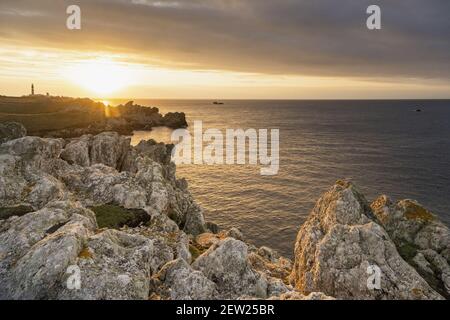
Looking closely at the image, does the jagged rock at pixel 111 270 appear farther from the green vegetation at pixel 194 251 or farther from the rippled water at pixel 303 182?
the rippled water at pixel 303 182

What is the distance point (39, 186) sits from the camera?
3092 centimetres

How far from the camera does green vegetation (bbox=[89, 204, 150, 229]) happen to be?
3040 cm

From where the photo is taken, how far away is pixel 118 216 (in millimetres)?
31469

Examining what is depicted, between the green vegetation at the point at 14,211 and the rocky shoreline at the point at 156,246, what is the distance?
65 mm

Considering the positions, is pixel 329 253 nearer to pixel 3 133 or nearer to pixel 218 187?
pixel 3 133

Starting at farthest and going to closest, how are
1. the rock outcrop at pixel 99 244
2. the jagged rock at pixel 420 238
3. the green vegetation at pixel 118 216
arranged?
the green vegetation at pixel 118 216, the jagged rock at pixel 420 238, the rock outcrop at pixel 99 244

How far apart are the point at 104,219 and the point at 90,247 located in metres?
10.3

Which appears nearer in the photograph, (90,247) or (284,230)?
(90,247)

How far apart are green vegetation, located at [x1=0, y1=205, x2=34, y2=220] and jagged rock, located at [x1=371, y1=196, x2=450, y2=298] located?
27857 mm

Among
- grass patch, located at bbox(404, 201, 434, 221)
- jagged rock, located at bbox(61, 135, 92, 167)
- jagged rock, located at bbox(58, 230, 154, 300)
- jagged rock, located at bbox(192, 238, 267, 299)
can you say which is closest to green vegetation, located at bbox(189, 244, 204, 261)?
jagged rock, located at bbox(192, 238, 267, 299)

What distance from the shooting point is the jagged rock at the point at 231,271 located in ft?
72.3
